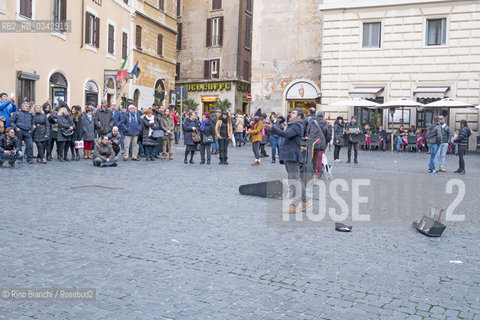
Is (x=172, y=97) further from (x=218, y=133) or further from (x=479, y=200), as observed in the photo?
(x=479, y=200)

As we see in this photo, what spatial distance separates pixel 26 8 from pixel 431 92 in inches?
753

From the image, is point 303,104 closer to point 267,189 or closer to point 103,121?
point 103,121

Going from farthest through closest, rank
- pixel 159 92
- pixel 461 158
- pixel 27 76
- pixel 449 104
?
pixel 159 92, pixel 449 104, pixel 27 76, pixel 461 158

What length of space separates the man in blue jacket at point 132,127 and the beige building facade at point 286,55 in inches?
765

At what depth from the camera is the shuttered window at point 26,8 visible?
20.7 meters

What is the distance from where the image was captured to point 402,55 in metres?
28.5

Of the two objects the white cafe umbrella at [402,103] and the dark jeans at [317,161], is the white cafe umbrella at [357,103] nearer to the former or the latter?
the white cafe umbrella at [402,103]

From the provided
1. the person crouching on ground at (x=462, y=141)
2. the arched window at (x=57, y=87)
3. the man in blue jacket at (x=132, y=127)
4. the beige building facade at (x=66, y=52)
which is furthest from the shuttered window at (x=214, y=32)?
the person crouching on ground at (x=462, y=141)

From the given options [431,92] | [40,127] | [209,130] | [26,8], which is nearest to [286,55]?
[431,92]

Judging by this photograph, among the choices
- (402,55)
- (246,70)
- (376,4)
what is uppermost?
(376,4)

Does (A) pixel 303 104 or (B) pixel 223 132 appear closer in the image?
(B) pixel 223 132

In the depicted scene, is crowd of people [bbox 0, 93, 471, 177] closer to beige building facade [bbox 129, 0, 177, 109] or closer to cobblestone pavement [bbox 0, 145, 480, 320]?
cobblestone pavement [bbox 0, 145, 480, 320]

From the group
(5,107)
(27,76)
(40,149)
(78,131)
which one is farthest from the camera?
(27,76)

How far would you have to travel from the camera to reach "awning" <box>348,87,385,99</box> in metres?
28.7
